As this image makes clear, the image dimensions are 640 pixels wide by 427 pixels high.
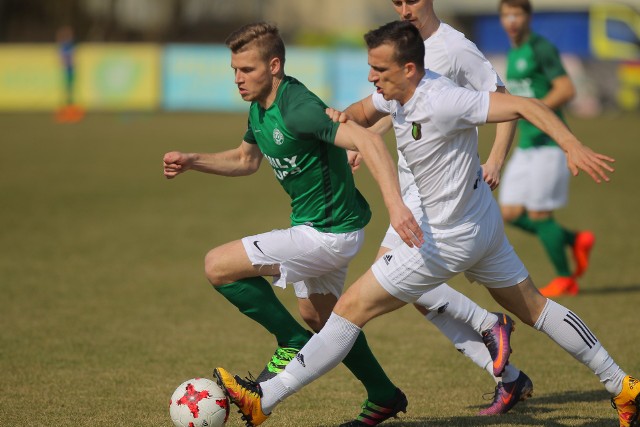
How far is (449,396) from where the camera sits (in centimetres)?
596

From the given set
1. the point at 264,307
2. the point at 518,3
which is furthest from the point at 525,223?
the point at 264,307

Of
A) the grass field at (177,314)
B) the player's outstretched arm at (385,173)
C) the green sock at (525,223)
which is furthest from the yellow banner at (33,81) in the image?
the player's outstretched arm at (385,173)

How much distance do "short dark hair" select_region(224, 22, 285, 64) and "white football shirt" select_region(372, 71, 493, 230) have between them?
2.29ft

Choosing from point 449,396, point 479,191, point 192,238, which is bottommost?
point 192,238

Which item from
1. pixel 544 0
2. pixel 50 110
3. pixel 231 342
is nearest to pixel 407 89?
pixel 231 342

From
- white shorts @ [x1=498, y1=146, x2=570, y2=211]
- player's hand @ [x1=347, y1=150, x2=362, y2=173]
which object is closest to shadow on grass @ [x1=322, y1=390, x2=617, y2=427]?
player's hand @ [x1=347, y1=150, x2=362, y2=173]

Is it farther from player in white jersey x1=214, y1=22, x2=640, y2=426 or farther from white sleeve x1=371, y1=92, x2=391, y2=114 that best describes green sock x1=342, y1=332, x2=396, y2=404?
white sleeve x1=371, y1=92, x2=391, y2=114

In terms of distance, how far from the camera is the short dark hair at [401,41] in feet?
15.1

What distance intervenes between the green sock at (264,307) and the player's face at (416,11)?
1733mm

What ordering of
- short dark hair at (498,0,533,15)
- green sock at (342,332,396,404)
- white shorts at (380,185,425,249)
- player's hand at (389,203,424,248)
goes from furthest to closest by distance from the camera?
short dark hair at (498,0,533,15), white shorts at (380,185,425,249), green sock at (342,332,396,404), player's hand at (389,203,424,248)

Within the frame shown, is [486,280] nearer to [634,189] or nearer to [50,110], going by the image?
[634,189]

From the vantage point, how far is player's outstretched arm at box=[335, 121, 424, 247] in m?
4.51

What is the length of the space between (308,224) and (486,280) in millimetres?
949

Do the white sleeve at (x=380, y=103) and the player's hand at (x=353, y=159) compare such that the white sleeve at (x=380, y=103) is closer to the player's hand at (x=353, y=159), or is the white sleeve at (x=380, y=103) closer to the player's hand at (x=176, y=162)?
the player's hand at (x=353, y=159)
